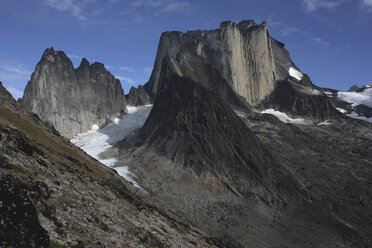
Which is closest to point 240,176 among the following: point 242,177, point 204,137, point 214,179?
point 242,177

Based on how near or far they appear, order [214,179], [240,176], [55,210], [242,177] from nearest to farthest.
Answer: [55,210]
[214,179]
[242,177]
[240,176]

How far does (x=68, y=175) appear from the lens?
4009 centimetres

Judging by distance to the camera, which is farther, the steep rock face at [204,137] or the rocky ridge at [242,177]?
the steep rock face at [204,137]

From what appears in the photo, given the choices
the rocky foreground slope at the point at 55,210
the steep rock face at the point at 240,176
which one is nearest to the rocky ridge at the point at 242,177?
the steep rock face at the point at 240,176

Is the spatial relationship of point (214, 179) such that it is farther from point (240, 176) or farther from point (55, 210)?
point (55, 210)

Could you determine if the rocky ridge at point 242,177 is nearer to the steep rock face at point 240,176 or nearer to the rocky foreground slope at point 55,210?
the steep rock face at point 240,176

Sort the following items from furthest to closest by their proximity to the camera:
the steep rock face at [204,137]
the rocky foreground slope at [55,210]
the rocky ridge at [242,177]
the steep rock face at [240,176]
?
the steep rock face at [204,137] < the steep rock face at [240,176] < the rocky ridge at [242,177] < the rocky foreground slope at [55,210]

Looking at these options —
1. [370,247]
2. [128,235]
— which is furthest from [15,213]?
[370,247]

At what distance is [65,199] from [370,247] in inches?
3577

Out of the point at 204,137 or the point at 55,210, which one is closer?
the point at 55,210

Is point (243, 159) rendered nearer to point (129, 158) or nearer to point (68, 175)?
point (129, 158)

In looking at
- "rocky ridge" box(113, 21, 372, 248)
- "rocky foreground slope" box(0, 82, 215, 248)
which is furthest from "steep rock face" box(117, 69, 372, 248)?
"rocky foreground slope" box(0, 82, 215, 248)

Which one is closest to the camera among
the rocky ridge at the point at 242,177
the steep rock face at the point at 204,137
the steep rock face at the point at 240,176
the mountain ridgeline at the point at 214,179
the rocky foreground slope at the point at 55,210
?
the rocky foreground slope at the point at 55,210

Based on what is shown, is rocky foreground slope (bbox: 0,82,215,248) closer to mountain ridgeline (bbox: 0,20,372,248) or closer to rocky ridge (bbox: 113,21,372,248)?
mountain ridgeline (bbox: 0,20,372,248)
